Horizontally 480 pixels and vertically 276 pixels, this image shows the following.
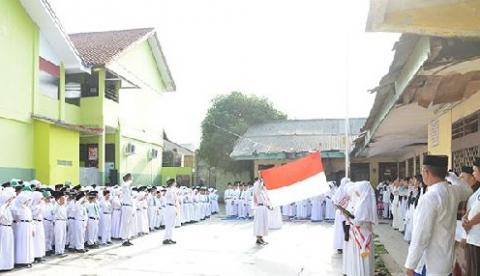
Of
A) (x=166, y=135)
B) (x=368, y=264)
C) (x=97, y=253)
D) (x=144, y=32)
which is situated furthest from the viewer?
(x=166, y=135)

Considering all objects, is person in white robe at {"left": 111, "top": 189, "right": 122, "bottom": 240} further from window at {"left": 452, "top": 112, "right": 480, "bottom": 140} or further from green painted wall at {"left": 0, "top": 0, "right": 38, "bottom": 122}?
window at {"left": 452, "top": 112, "right": 480, "bottom": 140}

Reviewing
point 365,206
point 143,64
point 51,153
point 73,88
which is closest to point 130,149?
point 73,88

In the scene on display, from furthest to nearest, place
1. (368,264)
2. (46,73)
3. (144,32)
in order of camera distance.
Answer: (144,32), (46,73), (368,264)

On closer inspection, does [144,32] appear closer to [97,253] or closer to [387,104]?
[97,253]

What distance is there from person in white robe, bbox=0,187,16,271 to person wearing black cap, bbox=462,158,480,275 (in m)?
8.29

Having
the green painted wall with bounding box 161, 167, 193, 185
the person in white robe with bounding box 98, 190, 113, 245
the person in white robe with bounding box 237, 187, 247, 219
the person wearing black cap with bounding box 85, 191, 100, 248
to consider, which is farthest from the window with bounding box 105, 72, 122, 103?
the person wearing black cap with bounding box 85, 191, 100, 248

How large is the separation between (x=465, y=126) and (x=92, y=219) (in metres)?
9.12

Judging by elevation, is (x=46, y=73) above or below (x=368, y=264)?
above

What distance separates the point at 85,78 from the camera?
22.9m

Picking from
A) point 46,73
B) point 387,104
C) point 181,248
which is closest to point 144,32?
point 46,73

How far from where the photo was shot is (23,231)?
34.2 ft

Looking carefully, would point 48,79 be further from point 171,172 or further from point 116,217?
point 171,172

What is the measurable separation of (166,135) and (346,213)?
1095 inches

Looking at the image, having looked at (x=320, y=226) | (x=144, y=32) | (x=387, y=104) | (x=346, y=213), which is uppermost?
(x=144, y=32)
